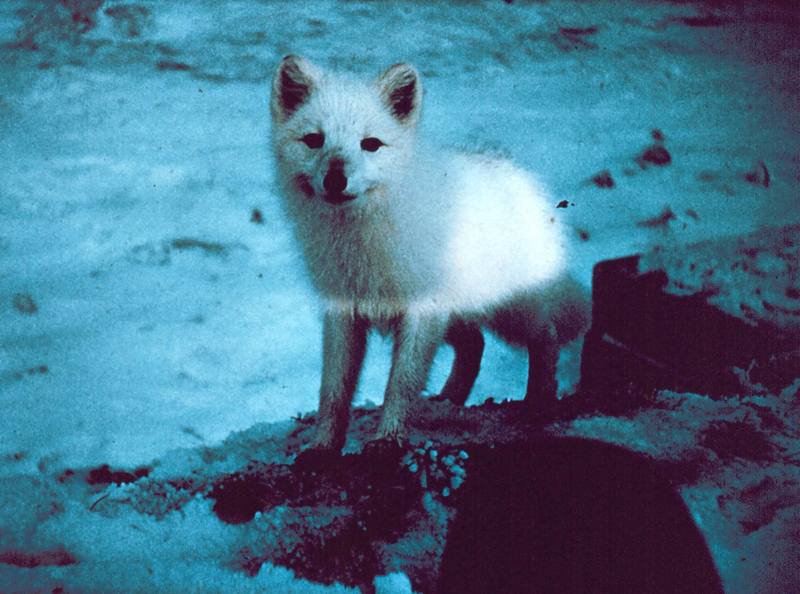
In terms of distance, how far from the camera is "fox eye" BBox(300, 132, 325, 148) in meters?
0.84

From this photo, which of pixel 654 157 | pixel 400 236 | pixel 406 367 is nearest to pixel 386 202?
pixel 400 236

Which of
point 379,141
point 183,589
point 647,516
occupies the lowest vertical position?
point 183,589

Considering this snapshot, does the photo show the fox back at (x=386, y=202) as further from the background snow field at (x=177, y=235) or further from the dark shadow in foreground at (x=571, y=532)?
the dark shadow in foreground at (x=571, y=532)

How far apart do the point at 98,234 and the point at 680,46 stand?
50.9 inches

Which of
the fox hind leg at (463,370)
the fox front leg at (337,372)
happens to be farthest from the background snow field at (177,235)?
the fox hind leg at (463,370)

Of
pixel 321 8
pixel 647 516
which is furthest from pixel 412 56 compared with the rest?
pixel 647 516

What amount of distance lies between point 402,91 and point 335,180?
0.71ft

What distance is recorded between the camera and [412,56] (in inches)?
43.4

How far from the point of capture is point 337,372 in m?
1.02

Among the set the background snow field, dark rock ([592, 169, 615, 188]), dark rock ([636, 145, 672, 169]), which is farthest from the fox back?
dark rock ([636, 145, 672, 169])

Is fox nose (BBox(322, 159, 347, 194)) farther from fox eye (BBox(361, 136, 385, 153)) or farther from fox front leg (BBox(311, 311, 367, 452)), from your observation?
fox front leg (BBox(311, 311, 367, 452))

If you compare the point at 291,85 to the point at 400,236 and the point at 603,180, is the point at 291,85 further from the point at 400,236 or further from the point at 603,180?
the point at 603,180

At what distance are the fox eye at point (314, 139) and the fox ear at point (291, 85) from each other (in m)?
0.07

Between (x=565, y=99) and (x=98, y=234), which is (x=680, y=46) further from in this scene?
(x=98, y=234)
